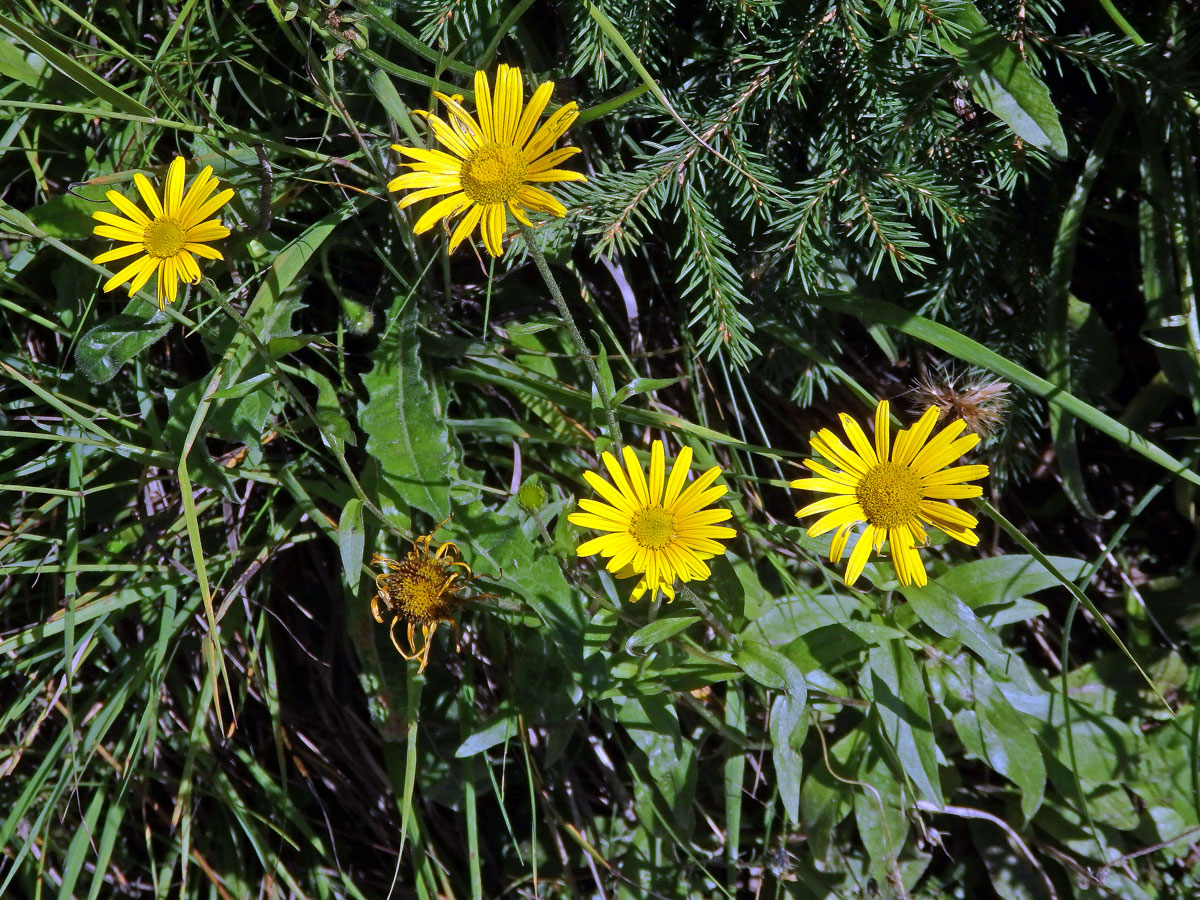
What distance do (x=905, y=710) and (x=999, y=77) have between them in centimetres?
134

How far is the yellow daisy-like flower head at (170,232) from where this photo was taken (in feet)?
5.10

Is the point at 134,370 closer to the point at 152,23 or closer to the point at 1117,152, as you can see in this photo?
the point at 152,23

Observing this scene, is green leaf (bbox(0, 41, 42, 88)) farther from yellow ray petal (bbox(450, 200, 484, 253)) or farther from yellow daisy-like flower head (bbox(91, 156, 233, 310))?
yellow ray petal (bbox(450, 200, 484, 253))

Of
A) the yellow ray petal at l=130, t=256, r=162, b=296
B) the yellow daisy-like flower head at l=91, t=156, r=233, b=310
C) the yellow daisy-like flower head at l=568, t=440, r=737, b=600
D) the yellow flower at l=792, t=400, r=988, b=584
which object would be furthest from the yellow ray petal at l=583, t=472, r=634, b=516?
the yellow ray petal at l=130, t=256, r=162, b=296

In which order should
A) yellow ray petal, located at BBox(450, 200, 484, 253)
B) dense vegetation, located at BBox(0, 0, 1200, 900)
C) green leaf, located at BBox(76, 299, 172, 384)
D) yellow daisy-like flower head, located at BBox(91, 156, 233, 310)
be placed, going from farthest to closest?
green leaf, located at BBox(76, 299, 172, 384), dense vegetation, located at BBox(0, 0, 1200, 900), yellow daisy-like flower head, located at BBox(91, 156, 233, 310), yellow ray petal, located at BBox(450, 200, 484, 253)

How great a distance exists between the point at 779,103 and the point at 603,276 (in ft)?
2.02

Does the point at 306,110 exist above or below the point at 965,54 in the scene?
above

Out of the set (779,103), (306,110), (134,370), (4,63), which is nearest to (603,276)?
(779,103)

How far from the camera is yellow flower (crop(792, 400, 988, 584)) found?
1.59m

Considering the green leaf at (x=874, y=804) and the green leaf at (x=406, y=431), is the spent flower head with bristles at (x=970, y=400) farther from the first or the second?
the green leaf at (x=406, y=431)

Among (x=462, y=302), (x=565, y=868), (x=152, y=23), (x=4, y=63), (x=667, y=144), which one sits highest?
(x=152, y=23)

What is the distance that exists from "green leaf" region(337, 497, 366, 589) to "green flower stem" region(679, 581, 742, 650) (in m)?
0.65

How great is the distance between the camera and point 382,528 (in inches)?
75.8

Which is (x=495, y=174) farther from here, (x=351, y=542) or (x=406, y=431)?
Result: (x=351, y=542)
